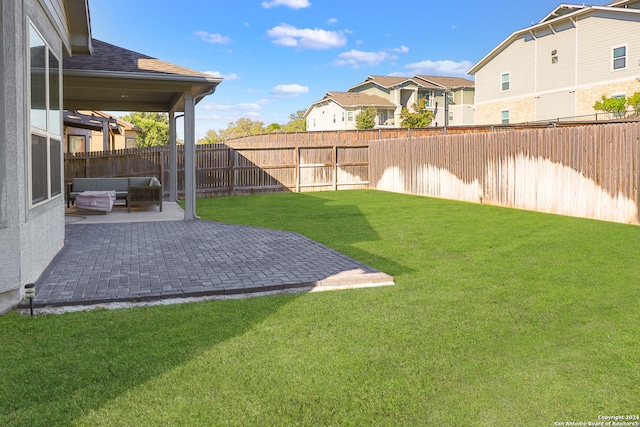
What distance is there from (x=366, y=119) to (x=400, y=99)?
6.36 meters

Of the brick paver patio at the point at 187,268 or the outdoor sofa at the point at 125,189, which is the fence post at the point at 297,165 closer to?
the outdoor sofa at the point at 125,189

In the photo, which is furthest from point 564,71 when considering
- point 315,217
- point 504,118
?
point 315,217

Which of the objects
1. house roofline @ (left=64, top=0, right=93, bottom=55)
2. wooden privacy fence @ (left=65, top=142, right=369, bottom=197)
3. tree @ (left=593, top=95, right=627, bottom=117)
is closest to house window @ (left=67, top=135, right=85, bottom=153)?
wooden privacy fence @ (left=65, top=142, right=369, bottom=197)

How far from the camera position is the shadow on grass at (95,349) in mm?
3145

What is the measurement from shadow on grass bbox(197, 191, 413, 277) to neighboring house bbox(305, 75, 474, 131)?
32162 mm

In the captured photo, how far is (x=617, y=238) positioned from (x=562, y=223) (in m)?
2.03

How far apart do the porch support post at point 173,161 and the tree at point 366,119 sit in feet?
104

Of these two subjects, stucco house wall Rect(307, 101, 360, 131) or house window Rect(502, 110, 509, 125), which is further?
stucco house wall Rect(307, 101, 360, 131)

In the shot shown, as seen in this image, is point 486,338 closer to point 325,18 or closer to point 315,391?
point 315,391

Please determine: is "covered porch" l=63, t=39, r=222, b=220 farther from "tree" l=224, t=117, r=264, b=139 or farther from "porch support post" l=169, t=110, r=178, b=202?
"tree" l=224, t=117, r=264, b=139

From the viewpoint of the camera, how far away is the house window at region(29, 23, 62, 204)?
19.6 feet

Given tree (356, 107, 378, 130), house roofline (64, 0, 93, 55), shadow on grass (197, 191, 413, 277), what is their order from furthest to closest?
tree (356, 107, 378, 130), house roofline (64, 0, 93, 55), shadow on grass (197, 191, 413, 277)

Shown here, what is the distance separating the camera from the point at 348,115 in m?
50.9

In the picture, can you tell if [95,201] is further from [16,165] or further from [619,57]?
[619,57]
